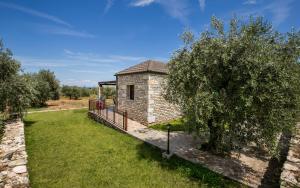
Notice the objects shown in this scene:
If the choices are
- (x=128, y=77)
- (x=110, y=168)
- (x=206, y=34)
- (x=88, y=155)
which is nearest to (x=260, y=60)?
(x=206, y=34)

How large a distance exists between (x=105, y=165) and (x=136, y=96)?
8167 mm

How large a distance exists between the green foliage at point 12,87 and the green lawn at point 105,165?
291cm

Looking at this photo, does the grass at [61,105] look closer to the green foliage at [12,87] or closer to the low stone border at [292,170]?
the green foliage at [12,87]

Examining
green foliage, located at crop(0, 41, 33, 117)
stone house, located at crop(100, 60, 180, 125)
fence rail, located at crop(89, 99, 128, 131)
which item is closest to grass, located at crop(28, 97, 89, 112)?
fence rail, located at crop(89, 99, 128, 131)

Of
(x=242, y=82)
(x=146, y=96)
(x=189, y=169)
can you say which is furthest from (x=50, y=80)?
(x=242, y=82)

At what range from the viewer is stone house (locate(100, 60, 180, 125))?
14.6 meters

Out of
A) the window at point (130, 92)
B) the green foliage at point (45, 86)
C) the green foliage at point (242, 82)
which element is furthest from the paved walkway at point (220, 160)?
the green foliage at point (45, 86)

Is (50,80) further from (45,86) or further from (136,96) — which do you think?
(136,96)

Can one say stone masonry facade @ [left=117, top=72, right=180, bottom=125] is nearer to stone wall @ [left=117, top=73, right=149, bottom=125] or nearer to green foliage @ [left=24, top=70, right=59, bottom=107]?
stone wall @ [left=117, top=73, right=149, bottom=125]

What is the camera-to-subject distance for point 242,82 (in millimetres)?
6953

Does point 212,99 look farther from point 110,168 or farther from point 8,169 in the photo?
point 8,169

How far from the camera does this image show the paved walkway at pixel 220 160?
7043mm

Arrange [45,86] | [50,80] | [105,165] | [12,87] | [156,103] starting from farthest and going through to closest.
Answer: [50,80]
[45,86]
[156,103]
[12,87]
[105,165]

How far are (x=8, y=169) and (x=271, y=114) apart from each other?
8562 millimetres
